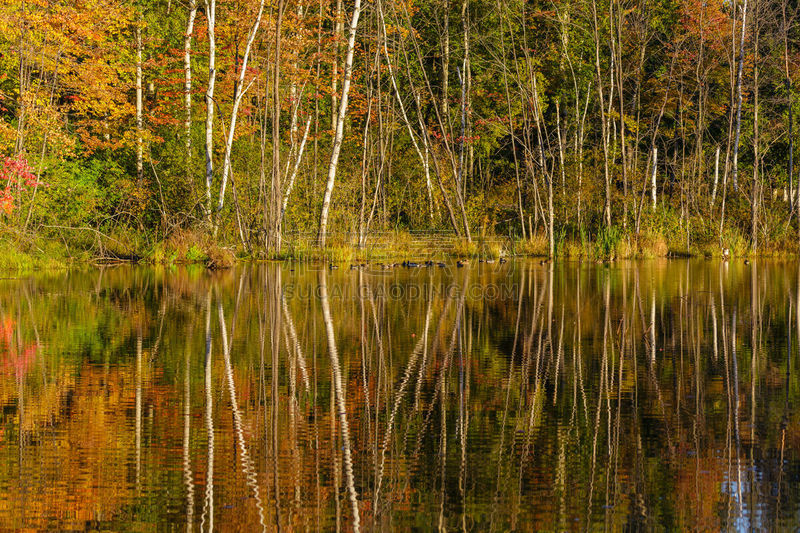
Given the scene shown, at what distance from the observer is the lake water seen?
204 inches

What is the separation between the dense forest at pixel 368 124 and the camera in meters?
32.0

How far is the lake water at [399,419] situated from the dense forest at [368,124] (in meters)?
13.8

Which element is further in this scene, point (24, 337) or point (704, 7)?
point (704, 7)

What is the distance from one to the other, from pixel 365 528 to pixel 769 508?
2035mm

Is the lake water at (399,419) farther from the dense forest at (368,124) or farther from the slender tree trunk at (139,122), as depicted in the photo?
the slender tree trunk at (139,122)

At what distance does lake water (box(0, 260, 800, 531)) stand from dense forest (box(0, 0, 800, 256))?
13.8 meters

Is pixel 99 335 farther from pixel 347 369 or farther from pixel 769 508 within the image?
pixel 769 508

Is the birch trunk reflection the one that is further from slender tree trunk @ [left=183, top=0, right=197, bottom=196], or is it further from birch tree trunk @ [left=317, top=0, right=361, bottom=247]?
slender tree trunk @ [left=183, top=0, right=197, bottom=196]

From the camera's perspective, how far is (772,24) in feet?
152

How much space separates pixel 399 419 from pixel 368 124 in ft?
87.9

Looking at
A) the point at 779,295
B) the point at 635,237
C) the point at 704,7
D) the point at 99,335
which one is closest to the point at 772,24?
the point at 704,7

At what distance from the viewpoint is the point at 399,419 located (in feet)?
24.3

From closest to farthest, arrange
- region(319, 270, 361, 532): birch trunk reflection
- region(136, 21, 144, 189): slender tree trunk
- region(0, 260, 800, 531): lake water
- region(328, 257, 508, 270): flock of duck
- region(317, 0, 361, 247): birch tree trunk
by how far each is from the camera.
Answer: region(0, 260, 800, 531): lake water, region(319, 270, 361, 532): birch trunk reflection, region(328, 257, 508, 270): flock of duck, region(317, 0, 361, 247): birch tree trunk, region(136, 21, 144, 189): slender tree trunk

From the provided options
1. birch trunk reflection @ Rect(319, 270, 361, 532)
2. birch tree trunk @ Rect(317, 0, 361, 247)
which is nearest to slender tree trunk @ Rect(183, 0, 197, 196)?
birch tree trunk @ Rect(317, 0, 361, 247)
